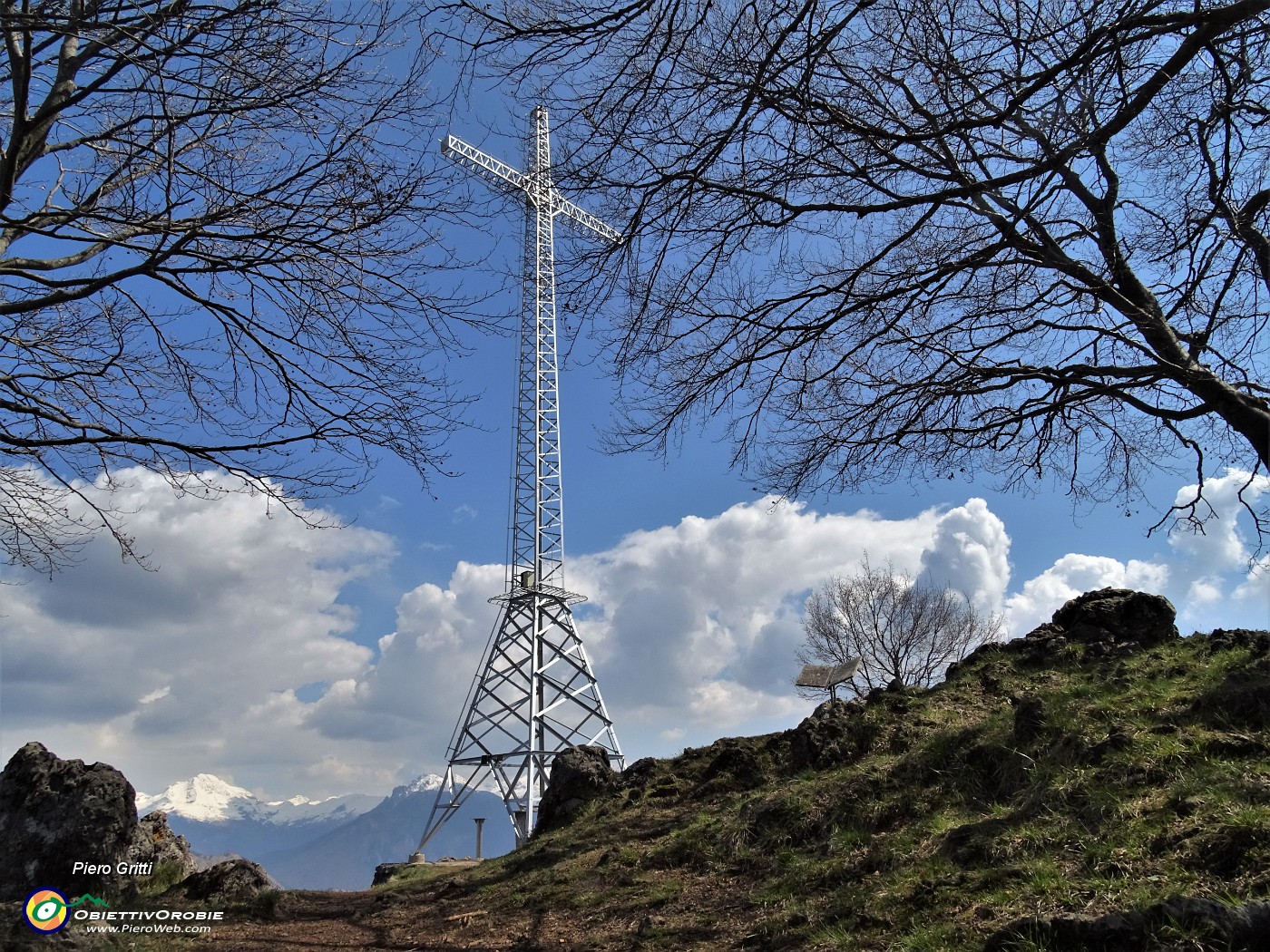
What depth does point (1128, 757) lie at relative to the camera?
5.45 meters

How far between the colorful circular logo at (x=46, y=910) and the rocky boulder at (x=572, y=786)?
5.50 meters

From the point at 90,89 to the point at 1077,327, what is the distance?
7002 millimetres

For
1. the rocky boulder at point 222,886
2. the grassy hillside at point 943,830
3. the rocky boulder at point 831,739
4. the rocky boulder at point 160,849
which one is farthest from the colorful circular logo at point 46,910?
the rocky boulder at point 831,739

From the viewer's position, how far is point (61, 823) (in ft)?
21.5

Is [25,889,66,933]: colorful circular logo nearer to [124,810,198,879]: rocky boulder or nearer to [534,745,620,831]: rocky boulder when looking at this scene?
[124,810,198,879]: rocky boulder

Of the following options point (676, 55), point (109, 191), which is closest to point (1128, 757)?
point (676, 55)

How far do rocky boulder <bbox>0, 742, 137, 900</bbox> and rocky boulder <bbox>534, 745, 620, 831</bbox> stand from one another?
189 inches

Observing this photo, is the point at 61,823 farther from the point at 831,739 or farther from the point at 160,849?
the point at 831,739

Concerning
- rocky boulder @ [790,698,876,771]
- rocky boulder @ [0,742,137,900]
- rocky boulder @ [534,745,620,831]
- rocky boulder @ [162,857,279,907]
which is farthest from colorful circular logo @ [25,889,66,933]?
rocky boulder @ [790,698,876,771]

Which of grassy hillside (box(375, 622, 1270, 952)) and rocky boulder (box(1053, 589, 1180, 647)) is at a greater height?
rocky boulder (box(1053, 589, 1180, 647))

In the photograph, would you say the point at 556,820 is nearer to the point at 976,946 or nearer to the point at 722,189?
the point at 976,946

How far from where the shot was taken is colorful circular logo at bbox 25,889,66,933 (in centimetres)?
532

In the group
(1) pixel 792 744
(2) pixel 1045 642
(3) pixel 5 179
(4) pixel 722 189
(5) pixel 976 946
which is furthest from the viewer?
(2) pixel 1045 642

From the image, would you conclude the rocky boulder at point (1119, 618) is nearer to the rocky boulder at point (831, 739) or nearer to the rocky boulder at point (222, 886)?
the rocky boulder at point (831, 739)
